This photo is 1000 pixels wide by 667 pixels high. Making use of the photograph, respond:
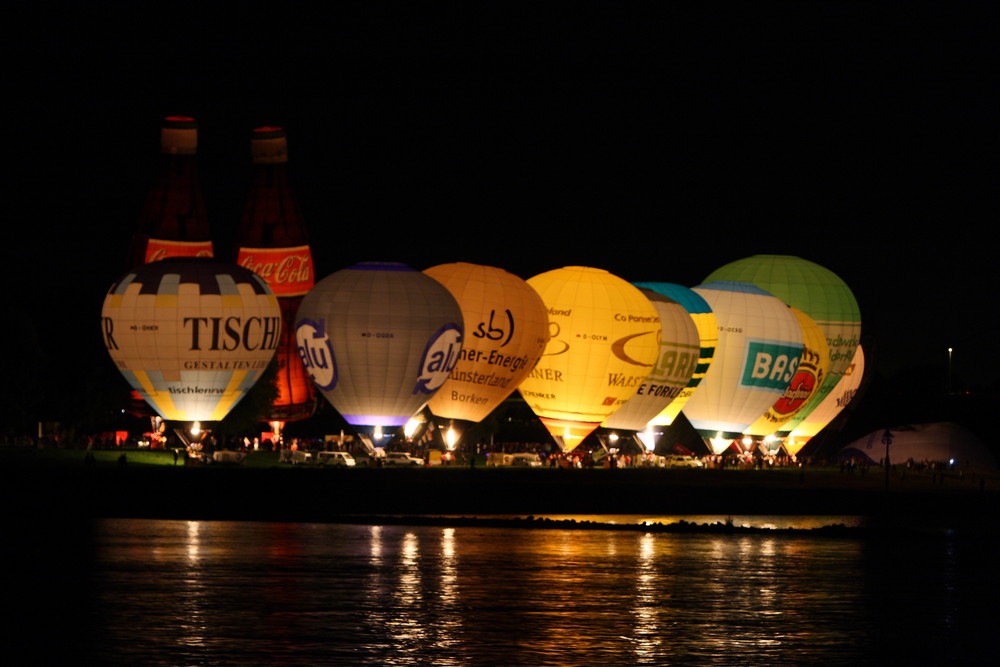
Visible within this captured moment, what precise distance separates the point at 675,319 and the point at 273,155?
18.3 meters

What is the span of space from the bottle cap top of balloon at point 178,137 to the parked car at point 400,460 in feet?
61.8

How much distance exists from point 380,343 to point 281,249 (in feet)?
49.1

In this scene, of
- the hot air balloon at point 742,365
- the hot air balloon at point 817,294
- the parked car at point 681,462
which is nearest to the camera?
the parked car at point 681,462

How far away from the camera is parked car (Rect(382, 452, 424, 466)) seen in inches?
2392

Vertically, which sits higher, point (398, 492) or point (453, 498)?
point (398, 492)

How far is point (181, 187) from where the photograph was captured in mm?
73375

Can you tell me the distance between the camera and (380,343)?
2430 inches

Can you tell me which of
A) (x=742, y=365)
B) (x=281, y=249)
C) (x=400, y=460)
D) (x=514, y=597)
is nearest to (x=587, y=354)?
(x=742, y=365)

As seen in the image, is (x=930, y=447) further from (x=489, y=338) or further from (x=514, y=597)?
Answer: (x=514, y=597)

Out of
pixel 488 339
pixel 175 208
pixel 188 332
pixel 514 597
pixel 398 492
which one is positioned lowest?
pixel 514 597

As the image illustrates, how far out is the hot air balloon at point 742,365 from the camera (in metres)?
76.1

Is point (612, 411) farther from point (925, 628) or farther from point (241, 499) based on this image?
point (925, 628)

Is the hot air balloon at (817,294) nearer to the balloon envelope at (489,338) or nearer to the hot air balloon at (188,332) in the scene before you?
the balloon envelope at (489,338)

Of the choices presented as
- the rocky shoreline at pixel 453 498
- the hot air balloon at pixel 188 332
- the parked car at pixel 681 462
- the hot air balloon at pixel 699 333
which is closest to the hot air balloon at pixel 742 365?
the hot air balloon at pixel 699 333
